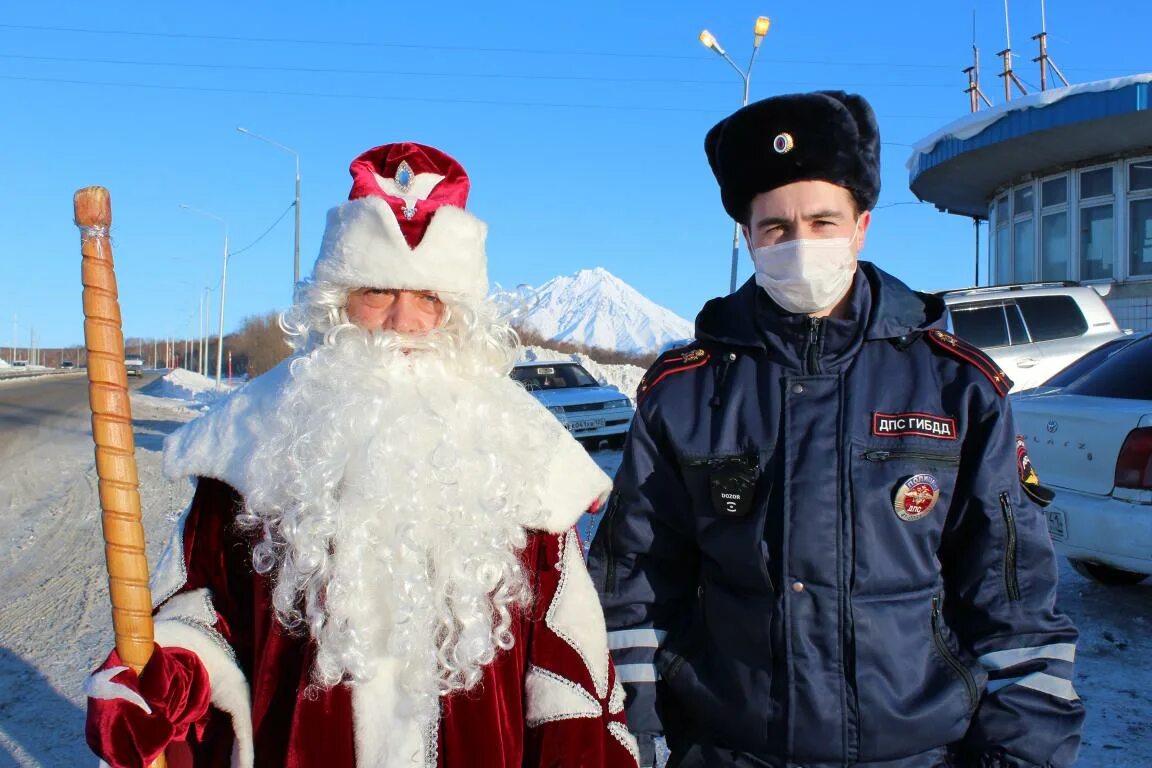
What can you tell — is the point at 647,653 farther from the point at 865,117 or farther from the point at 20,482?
the point at 20,482

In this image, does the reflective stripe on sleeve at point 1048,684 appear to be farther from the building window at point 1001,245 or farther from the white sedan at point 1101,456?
the building window at point 1001,245

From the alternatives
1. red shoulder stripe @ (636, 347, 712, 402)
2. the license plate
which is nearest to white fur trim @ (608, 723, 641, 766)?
red shoulder stripe @ (636, 347, 712, 402)

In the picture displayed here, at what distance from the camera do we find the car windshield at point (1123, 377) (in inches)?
191

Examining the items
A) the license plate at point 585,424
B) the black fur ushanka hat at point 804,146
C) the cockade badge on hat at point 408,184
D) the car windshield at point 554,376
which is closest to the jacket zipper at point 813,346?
the black fur ushanka hat at point 804,146

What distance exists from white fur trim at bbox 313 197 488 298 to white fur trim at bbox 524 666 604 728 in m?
0.88

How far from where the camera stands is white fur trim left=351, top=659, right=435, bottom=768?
1835 mm

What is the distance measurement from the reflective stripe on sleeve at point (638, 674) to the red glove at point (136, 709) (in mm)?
891

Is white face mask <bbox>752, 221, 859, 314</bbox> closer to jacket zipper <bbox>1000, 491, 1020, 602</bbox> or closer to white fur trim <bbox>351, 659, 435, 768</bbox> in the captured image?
jacket zipper <bbox>1000, 491, 1020, 602</bbox>

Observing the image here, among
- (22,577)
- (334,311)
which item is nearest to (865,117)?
(334,311)

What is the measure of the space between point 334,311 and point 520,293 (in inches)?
18.8

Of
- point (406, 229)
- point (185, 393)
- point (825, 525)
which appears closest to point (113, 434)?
point (406, 229)

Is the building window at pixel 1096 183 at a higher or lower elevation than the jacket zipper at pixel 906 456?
higher

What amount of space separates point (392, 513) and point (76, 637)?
13.6ft

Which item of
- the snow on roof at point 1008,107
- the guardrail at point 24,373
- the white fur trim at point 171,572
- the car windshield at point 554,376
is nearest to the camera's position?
the white fur trim at point 171,572
